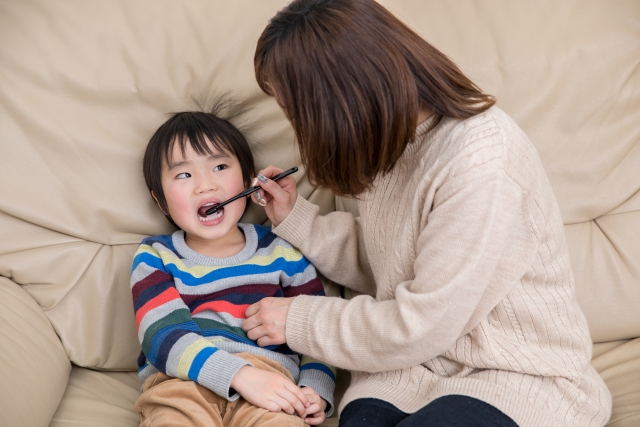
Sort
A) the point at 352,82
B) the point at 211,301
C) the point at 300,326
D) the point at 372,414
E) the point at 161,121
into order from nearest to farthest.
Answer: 1. the point at 352,82
2. the point at 372,414
3. the point at 300,326
4. the point at 211,301
5. the point at 161,121

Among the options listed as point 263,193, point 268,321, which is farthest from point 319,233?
point 268,321

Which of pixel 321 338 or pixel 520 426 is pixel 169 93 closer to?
pixel 321 338

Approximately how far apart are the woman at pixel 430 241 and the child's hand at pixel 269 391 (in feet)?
0.24

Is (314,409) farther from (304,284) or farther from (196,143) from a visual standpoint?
(196,143)

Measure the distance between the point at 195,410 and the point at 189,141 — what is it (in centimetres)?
56

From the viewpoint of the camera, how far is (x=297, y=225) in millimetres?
1345

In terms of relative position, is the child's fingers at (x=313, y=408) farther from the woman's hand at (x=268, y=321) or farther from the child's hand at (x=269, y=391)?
the woman's hand at (x=268, y=321)

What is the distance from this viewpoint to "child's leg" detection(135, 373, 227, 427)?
1.06m

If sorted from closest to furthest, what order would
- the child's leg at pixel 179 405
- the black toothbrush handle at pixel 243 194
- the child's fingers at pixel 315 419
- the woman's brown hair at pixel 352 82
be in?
the woman's brown hair at pixel 352 82 < the child's leg at pixel 179 405 < the child's fingers at pixel 315 419 < the black toothbrush handle at pixel 243 194

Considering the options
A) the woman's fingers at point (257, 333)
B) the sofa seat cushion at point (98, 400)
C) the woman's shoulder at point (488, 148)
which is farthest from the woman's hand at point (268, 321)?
the woman's shoulder at point (488, 148)

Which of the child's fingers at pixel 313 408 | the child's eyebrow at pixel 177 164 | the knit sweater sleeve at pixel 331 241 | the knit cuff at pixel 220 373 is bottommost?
the child's fingers at pixel 313 408

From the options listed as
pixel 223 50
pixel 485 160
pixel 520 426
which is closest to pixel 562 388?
pixel 520 426

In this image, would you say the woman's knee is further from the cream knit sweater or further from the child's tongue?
the child's tongue

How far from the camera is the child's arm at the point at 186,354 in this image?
3.64 ft
